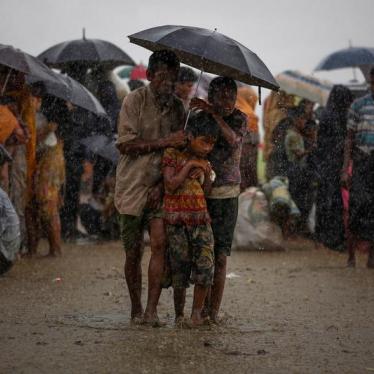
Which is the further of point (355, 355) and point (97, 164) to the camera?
point (97, 164)

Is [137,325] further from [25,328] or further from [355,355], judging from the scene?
[355,355]

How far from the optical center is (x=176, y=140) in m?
6.19

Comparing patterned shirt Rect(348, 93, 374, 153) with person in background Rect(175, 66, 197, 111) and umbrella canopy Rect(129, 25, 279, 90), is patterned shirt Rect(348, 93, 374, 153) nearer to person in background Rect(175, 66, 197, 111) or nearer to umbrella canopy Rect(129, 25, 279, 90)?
person in background Rect(175, 66, 197, 111)

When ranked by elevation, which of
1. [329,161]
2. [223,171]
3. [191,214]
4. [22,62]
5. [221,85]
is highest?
[22,62]

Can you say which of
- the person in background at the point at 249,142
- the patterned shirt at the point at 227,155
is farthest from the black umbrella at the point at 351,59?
the patterned shirt at the point at 227,155

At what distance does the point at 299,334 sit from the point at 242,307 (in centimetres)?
131

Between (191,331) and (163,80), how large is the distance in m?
1.60

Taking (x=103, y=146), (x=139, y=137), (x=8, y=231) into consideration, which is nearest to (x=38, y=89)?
(x=103, y=146)

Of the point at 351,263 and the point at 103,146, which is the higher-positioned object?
the point at 103,146

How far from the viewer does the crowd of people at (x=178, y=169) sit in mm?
6262

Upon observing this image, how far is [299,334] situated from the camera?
6266mm

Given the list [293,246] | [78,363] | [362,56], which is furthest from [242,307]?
[362,56]

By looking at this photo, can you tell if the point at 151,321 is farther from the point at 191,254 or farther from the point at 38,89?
the point at 38,89

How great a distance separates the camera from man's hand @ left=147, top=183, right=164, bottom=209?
20.6ft
